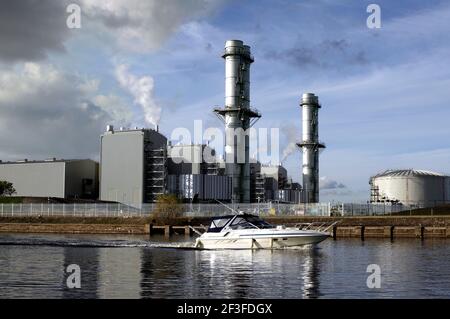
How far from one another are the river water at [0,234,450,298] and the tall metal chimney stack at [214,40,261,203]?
Result: 57.5 m

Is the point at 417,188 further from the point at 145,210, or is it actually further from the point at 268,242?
the point at 268,242

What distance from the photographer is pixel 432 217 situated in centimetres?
7969

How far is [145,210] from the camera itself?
99.9 metres

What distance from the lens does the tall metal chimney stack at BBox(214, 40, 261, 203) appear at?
114000 mm

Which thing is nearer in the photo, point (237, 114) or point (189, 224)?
point (189, 224)

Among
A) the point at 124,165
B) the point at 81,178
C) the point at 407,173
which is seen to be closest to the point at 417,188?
the point at 407,173

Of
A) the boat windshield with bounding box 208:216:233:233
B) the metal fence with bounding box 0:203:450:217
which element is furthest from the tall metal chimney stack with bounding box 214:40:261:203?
the boat windshield with bounding box 208:216:233:233

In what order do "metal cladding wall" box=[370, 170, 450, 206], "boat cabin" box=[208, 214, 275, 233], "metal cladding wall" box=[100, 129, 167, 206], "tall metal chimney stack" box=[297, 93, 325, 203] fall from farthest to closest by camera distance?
"tall metal chimney stack" box=[297, 93, 325, 203] < "metal cladding wall" box=[370, 170, 450, 206] < "metal cladding wall" box=[100, 129, 167, 206] < "boat cabin" box=[208, 214, 275, 233]

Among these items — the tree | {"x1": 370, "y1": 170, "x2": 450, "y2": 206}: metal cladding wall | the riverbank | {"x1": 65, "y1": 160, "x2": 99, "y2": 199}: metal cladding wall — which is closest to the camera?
the riverbank

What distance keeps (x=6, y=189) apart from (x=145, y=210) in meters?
44.5

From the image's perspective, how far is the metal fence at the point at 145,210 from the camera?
3819 inches

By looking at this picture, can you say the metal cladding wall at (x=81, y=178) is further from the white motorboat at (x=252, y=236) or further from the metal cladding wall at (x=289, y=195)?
the white motorboat at (x=252, y=236)

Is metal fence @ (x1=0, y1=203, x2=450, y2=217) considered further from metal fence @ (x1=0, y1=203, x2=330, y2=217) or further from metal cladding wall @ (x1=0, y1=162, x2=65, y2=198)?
metal cladding wall @ (x1=0, y1=162, x2=65, y2=198)

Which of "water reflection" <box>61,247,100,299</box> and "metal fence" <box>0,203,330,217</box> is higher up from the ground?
"metal fence" <box>0,203,330,217</box>
